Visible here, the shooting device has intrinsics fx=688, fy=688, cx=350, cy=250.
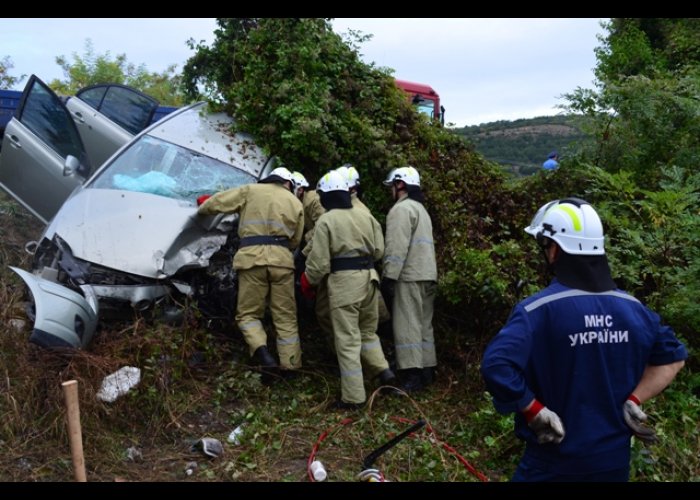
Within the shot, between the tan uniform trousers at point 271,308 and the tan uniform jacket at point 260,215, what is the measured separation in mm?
91

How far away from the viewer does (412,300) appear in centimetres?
604

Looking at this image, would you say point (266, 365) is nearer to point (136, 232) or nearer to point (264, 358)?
point (264, 358)

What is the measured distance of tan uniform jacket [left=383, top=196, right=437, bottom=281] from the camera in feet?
19.6

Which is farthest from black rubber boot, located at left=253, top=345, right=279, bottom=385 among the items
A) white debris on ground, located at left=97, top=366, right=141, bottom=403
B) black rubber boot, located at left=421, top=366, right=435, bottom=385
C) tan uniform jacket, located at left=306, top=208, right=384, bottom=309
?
black rubber boot, located at left=421, top=366, right=435, bottom=385

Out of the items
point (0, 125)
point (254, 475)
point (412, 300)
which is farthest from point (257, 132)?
point (0, 125)

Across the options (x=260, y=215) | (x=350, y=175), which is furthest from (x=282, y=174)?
(x=350, y=175)

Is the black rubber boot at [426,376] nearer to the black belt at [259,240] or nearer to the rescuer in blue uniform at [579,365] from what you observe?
the black belt at [259,240]

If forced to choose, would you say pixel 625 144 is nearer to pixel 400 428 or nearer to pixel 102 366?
pixel 400 428

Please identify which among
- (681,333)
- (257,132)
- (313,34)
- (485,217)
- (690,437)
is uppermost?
(313,34)

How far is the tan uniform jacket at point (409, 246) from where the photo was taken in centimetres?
598

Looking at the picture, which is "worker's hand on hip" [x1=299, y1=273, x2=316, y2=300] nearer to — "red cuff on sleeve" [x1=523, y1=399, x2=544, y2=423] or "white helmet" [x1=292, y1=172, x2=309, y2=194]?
"white helmet" [x1=292, y1=172, x2=309, y2=194]

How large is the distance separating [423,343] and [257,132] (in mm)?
2710

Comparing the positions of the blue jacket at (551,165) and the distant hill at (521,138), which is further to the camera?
the distant hill at (521,138)

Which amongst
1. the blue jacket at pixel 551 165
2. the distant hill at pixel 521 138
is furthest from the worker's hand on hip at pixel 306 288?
the distant hill at pixel 521 138
